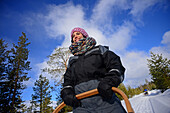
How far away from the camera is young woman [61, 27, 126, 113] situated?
3.94ft

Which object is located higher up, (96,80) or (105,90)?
(96,80)

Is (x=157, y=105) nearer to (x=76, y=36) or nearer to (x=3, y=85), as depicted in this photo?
(x=76, y=36)

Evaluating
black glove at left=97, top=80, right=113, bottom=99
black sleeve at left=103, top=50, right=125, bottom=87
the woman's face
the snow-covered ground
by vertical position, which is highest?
the woman's face

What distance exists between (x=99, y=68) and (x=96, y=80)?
19cm

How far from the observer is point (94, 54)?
1.56 m

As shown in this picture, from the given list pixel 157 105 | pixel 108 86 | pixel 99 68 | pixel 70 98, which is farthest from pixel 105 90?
pixel 157 105

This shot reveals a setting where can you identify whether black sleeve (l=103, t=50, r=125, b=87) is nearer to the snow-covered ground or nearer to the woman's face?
the woman's face

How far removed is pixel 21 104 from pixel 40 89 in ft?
30.0

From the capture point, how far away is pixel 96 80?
135cm

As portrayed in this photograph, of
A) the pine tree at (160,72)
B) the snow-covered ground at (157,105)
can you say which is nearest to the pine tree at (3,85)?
the snow-covered ground at (157,105)

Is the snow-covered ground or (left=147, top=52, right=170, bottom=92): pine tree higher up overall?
(left=147, top=52, right=170, bottom=92): pine tree

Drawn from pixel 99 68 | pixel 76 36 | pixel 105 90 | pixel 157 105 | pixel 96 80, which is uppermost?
pixel 76 36

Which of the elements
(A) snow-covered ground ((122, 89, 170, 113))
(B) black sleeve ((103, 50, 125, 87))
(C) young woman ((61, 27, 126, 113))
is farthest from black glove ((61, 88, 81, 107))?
(A) snow-covered ground ((122, 89, 170, 113))

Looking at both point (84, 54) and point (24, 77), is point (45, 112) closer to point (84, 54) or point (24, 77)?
point (24, 77)
